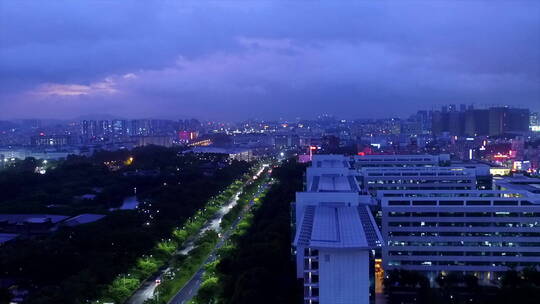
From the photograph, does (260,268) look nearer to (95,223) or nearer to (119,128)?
(95,223)

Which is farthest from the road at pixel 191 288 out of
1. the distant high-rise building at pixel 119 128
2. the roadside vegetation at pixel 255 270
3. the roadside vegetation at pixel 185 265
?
the distant high-rise building at pixel 119 128

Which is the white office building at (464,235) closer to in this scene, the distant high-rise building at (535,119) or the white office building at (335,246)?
the white office building at (335,246)

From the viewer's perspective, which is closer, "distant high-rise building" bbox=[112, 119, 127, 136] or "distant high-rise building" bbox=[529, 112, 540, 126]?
"distant high-rise building" bbox=[529, 112, 540, 126]

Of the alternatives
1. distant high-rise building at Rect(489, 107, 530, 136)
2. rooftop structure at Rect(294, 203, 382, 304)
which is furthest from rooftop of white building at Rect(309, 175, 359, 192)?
distant high-rise building at Rect(489, 107, 530, 136)

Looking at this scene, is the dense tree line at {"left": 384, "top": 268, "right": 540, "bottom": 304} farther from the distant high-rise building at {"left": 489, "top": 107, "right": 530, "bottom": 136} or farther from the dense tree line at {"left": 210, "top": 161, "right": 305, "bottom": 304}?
the distant high-rise building at {"left": 489, "top": 107, "right": 530, "bottom": 136}

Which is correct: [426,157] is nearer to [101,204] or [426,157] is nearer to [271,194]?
[271,194]

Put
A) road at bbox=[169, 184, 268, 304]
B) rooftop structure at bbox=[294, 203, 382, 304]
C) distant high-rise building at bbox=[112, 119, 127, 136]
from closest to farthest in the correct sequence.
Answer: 1. rooftop structure at bbox=[294, 203, 382, 304]
2. road at bbox=[169, 184, 268, 304]
3. distant high-rise building at bbox=[112, 119, 127, 136]

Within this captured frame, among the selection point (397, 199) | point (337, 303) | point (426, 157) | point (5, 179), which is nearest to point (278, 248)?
point (397, 199)

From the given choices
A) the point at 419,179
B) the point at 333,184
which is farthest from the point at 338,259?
the point at 419,179
